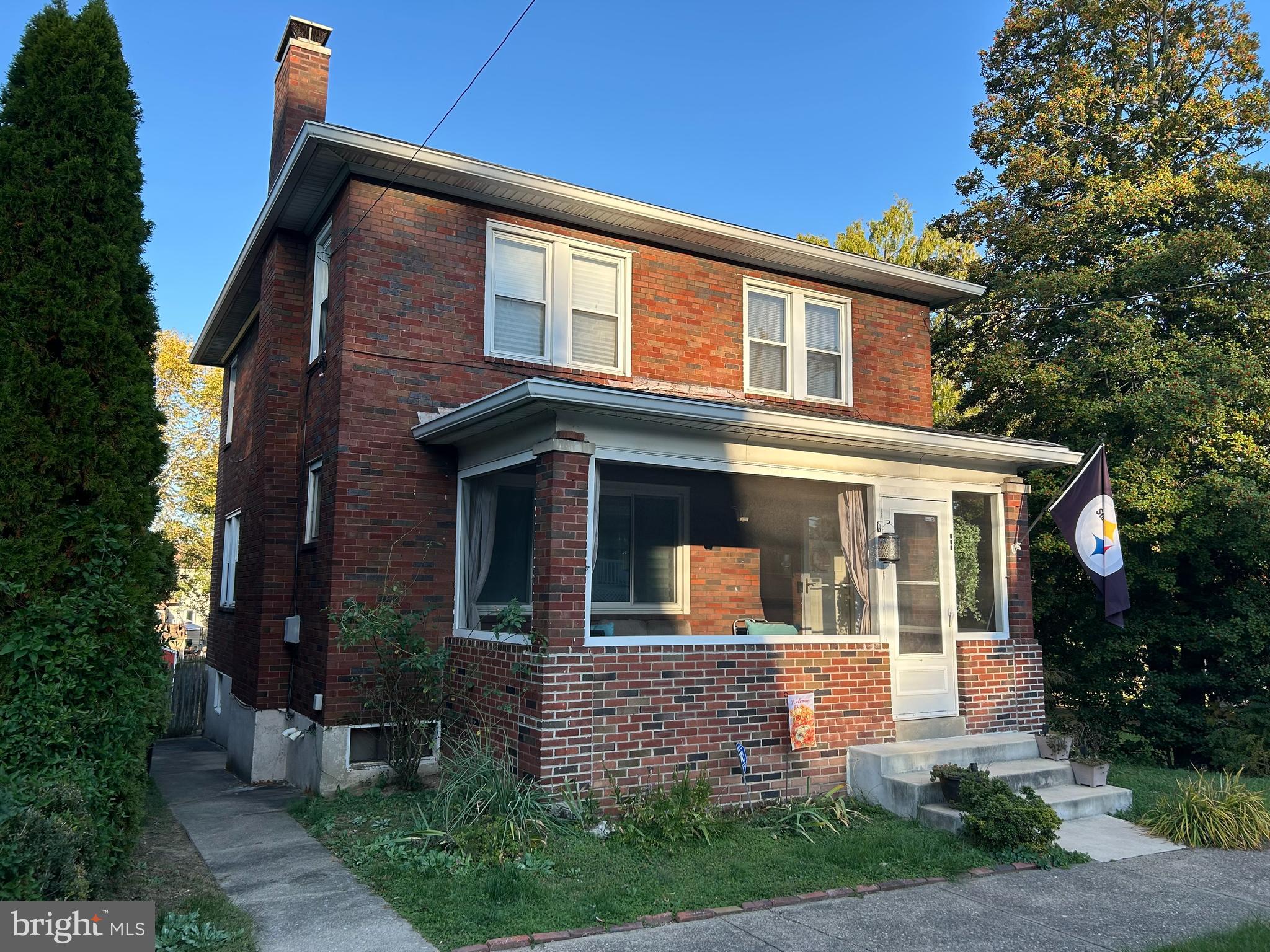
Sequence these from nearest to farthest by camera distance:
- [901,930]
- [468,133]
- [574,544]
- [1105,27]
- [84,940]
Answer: [84,940] → [901,930] → [574,544] → [468,133] → [1105,27]

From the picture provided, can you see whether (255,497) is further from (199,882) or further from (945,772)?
(945,772)

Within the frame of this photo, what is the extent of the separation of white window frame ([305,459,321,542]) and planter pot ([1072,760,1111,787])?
8042 millimetres

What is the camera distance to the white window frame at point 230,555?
1263cm

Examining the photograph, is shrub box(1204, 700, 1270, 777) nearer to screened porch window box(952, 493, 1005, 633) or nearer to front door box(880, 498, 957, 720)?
screened porch window box(952, 493, 1005, 633)

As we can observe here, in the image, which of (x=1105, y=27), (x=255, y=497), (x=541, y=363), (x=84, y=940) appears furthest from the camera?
(x=1105, y=27)

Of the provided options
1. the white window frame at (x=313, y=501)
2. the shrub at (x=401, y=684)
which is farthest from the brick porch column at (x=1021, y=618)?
the white window frame at (x=313, y=501)

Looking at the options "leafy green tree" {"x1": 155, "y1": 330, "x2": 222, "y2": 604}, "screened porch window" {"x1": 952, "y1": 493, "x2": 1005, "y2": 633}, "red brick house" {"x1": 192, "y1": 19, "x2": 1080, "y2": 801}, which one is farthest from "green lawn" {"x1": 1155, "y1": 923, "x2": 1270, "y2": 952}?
"leafy green tree" {"x1": 155, "y1": 330, "x2": 222, "y2": 604}

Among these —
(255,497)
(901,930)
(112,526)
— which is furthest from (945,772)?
(255,497)

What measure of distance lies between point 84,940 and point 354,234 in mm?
6604

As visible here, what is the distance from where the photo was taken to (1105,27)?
14672mm

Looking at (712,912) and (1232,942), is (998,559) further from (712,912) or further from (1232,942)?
(712,912)

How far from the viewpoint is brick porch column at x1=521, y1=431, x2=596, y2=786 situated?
22.8ft

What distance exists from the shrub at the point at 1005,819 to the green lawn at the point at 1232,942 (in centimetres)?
154

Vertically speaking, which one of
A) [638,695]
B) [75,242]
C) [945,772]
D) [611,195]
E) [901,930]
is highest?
[611,195]
